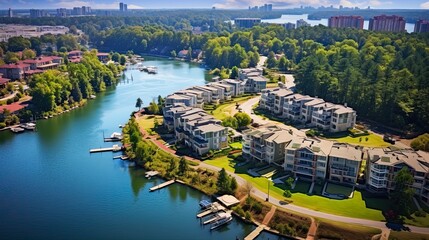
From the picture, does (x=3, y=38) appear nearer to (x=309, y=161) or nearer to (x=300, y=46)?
(x=300, y=46)

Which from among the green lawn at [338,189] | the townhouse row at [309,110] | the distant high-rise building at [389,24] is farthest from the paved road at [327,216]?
the distant high-rise building at [389,24]

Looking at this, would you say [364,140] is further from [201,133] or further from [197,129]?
[197,129]

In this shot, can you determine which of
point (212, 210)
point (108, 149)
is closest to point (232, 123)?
point (108, 149)

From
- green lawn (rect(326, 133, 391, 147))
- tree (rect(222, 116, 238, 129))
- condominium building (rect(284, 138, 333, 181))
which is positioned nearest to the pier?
tree (rect(222, 116, 238, 129))

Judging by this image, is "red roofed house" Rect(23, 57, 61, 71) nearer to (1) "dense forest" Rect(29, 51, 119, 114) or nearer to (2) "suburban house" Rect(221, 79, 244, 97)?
(1) "dense forest" Rect(29, 51, 119, 114)

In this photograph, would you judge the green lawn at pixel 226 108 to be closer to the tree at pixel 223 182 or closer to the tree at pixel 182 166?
the tree at pixel 182 166

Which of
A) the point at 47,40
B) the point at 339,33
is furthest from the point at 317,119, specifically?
the point at 47,40
